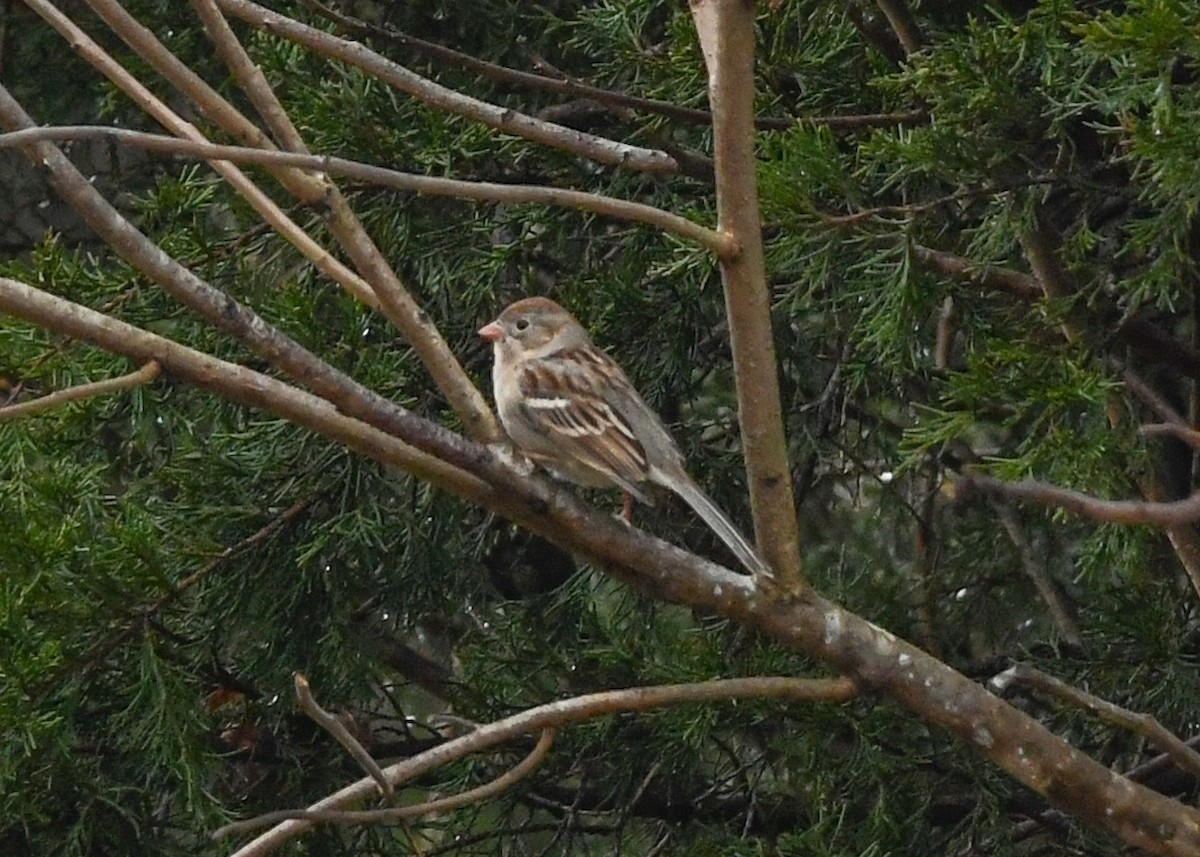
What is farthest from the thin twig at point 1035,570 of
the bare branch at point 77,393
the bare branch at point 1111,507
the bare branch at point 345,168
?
the bare branch at point 1111,507

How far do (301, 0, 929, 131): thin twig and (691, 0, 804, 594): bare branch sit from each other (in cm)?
86

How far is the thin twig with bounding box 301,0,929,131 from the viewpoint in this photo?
3.49 metres

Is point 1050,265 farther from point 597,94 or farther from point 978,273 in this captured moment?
point 597,94

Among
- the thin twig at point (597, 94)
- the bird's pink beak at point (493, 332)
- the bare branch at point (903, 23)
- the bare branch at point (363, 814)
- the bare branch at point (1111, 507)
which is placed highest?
the bare branch at point (903, 23)

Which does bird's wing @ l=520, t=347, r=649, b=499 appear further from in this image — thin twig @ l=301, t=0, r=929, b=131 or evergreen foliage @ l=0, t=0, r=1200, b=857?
thin twig @ l=301, t=0, r=929, b=131

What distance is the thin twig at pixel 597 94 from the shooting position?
11.5 feet

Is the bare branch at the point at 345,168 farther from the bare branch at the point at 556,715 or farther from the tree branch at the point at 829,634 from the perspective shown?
the bare branch at the point at 556,715

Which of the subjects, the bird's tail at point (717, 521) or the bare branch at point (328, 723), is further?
the bird's tail at point (717, 521)

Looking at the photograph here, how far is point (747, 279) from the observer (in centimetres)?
264

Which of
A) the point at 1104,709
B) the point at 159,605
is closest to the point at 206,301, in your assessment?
the point at 159,605

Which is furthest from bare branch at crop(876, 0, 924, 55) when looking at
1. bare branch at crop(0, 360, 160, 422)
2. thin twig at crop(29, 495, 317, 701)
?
bare branch at crop(0, 360, 160, 422)

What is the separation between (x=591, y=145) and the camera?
10.1 feet

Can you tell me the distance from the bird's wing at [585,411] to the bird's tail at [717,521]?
0.39ft

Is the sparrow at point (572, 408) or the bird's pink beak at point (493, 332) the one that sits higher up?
the bird's pink beak at point (493, 332)
